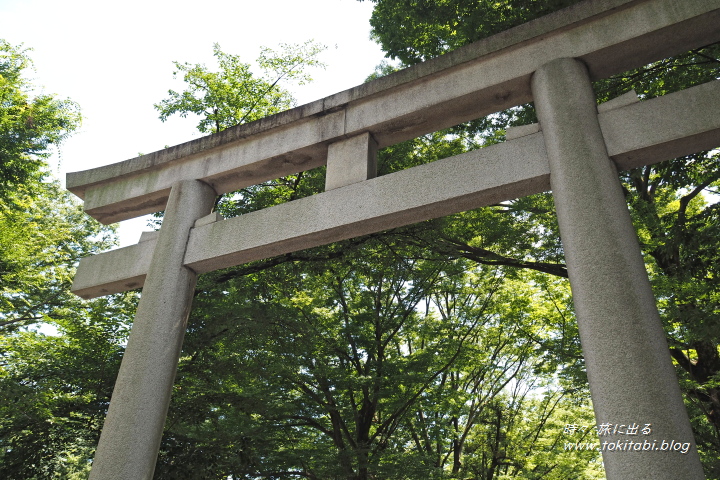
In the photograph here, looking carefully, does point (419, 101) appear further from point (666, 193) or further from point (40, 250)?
point (40, 250)

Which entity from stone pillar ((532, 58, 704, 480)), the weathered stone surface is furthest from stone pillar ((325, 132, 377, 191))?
stone pillar ((532, 58, 704, 480))

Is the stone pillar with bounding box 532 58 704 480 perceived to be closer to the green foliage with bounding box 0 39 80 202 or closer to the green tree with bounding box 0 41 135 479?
the green tree with bounding box 0 41 135 479

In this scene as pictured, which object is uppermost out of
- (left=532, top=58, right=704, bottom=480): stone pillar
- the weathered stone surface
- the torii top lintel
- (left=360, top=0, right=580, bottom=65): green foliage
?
(left=360, top=0, right=580, bottom=65): green foliage

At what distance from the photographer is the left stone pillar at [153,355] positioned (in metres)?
3.74

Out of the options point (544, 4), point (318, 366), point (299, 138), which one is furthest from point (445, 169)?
point (318, 366)

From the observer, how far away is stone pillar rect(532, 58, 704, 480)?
2.40 meters

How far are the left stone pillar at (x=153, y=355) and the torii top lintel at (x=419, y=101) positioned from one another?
46cm

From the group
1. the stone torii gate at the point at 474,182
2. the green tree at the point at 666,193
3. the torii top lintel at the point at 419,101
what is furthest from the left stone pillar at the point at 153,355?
the green tree at the point at 666,193

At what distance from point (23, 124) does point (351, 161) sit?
1113 centimetres

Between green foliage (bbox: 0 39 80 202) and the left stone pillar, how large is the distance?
28.9 ft

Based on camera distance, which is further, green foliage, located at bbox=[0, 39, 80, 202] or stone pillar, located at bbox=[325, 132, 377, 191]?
green foliage, located at bbox=[0, 39, 80, 202]

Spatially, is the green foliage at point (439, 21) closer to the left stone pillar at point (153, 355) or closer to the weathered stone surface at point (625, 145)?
the weathered stone surface at point (625, 145)

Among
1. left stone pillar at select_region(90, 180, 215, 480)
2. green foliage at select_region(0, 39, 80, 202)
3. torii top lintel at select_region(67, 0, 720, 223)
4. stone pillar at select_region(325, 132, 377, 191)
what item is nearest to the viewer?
torii top lintel at select_region(67, 0, 720, 223)

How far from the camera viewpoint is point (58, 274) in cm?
1512
